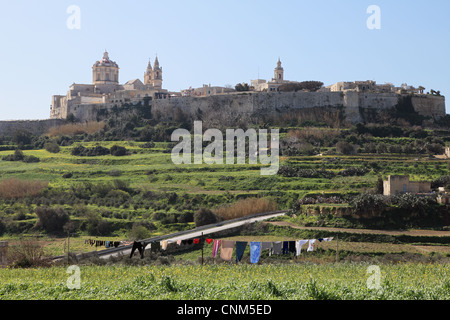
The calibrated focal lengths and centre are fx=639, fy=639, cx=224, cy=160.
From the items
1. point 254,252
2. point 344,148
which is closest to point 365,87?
point 344,148

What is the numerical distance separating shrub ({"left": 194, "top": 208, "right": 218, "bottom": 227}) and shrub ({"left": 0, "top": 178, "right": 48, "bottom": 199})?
1302 cm

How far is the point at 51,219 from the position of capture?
3581 centimetres

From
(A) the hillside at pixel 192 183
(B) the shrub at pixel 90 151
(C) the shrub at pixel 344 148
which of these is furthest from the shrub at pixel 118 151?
(C) the shrub at pixel 344 148

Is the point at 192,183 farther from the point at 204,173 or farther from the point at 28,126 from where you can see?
the point at 28,126

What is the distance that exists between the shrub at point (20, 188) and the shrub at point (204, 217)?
512 inches

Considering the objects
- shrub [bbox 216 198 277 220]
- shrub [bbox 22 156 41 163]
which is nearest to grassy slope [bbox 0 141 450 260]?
shrub [bbox 22 156 41 163]

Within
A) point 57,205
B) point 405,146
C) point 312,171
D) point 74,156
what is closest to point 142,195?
point 57,205

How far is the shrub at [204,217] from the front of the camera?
34750 millimetres

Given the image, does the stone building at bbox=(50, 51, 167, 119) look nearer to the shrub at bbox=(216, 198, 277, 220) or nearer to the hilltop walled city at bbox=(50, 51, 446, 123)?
the hilltop walled city at bbox=(50, 51, 446, 123)

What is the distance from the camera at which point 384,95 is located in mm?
56594

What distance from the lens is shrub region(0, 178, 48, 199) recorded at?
1663 inches

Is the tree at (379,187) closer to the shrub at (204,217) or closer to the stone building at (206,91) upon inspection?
the shrub at (204,217)

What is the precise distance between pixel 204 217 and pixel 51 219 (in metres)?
8.67
